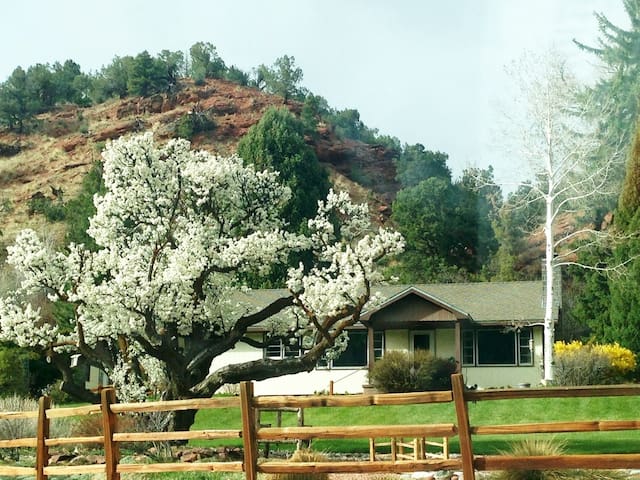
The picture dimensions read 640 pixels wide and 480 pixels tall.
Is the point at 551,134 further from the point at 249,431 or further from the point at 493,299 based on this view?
the point at 249,431

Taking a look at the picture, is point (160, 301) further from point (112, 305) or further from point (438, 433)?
point (438, 433)

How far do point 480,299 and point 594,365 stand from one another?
872 centimetres

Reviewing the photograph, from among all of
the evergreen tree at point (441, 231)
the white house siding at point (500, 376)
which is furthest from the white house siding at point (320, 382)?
the evergreen tree at point (441, 231)

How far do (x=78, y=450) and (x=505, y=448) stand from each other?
28.5 feet

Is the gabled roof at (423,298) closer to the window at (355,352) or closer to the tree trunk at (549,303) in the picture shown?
the window at (355,352)

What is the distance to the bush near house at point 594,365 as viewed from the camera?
27.8m

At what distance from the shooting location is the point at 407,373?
93.2 ft

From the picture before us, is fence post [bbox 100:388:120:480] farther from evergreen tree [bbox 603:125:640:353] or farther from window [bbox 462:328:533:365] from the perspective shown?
window [bbox 462:328:533:365]

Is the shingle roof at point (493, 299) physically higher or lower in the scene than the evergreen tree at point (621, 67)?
lower

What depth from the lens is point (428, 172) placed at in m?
76.8

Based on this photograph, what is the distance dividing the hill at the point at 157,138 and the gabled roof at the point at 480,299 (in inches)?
1684

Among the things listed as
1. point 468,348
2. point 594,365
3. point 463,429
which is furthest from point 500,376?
point 463,429

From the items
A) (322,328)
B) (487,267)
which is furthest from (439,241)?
(322,328)

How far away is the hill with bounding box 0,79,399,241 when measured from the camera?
284 ft
